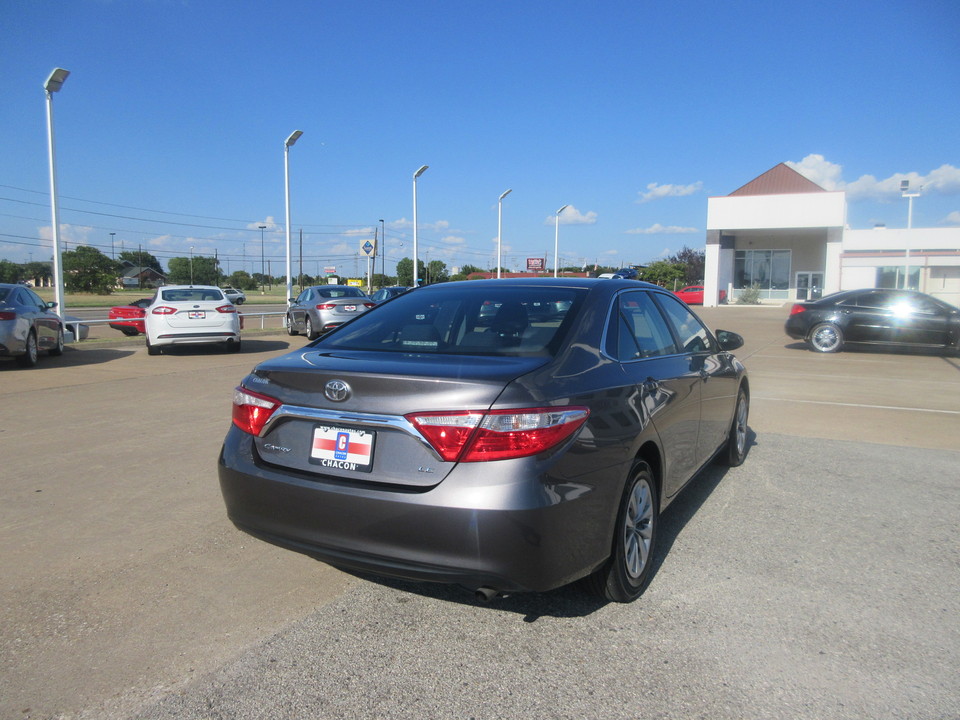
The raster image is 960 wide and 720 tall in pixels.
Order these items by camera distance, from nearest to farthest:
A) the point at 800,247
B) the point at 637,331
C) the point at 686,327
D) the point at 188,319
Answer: the point at 637,331 → the point at 686,327 → the point at 188,319 → the point at 800,247

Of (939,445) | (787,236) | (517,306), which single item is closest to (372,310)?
(517,306)

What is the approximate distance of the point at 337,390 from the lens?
2.95 meters

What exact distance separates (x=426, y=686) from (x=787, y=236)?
5012 cm

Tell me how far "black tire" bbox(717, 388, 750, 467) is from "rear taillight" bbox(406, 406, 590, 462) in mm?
3278

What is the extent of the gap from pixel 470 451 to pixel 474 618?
0.96 metres

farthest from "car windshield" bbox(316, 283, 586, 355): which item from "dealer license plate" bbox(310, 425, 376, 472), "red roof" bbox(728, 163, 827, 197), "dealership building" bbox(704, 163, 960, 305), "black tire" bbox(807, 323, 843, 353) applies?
"red roof" bbox(728, 163, 827, 197)

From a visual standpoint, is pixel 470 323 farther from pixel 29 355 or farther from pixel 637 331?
pixel 29 355

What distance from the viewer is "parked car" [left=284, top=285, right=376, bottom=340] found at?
18.2 m

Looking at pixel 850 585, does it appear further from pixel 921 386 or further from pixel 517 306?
pixel 921 386

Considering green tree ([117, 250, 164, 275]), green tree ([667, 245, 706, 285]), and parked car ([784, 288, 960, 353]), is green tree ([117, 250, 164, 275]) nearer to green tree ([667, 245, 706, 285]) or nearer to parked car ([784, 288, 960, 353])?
green tree ([667, 245, 706, 285])

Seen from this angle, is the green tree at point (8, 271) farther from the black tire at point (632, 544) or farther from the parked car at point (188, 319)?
the black tire at point (632, 544)

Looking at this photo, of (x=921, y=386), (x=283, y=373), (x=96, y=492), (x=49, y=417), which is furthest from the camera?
(x=921, y=386)

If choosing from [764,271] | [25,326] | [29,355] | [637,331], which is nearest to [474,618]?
[637,331]

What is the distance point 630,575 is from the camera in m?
3.35
